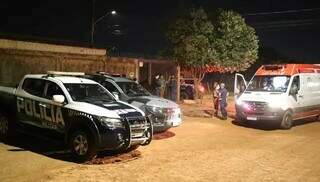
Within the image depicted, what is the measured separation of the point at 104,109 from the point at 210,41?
1886cm

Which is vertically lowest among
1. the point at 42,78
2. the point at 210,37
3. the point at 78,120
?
the point at 78,120

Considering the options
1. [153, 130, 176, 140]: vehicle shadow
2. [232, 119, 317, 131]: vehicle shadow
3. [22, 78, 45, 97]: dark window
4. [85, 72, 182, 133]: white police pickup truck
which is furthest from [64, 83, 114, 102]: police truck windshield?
[232, 119, 317, 131]: vehicle shadow

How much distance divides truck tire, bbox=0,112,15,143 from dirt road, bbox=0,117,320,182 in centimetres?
Answer: 86

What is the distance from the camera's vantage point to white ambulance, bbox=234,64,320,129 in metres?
17.3

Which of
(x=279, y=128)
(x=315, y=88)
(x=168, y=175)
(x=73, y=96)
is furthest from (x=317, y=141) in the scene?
(x=73, y=96)

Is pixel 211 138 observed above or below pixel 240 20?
below

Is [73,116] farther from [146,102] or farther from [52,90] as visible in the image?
[146,102]

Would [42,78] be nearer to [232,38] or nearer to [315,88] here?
[315,88]

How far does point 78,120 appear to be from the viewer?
10.2m

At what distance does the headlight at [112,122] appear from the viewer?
32.8ft

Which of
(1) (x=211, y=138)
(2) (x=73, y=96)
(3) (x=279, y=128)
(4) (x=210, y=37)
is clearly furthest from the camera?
(4) (x=210, y=37)

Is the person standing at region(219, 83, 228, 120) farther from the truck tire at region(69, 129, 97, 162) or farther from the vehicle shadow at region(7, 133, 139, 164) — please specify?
the truck tire at region(69, 129, 97, 162)

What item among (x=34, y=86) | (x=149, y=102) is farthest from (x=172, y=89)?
(x=34, y=86)

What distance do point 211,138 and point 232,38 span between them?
1548 cm
